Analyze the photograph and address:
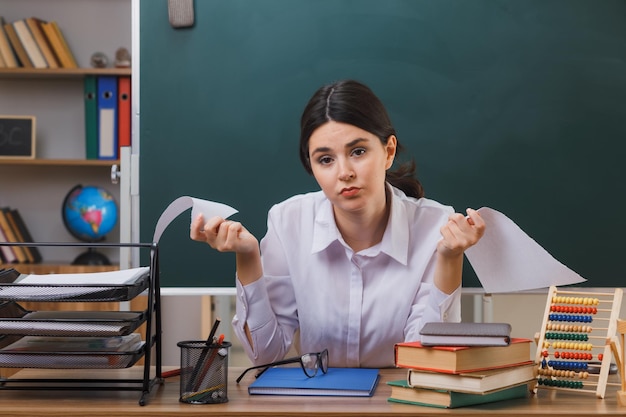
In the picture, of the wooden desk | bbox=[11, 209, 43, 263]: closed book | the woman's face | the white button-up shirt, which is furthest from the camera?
bbox=[11, 209, 43, 263]: closed book

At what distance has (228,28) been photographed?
2.46 m

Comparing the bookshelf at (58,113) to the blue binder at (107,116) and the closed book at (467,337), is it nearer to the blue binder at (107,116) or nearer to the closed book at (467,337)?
the blue binder at (107,116)

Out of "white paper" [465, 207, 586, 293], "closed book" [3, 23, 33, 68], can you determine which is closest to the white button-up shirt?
"white paper" [465, 207, 586, 293]

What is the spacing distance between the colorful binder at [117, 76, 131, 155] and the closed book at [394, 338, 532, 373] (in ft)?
9.13

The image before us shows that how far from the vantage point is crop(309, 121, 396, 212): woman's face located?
6.30 ft

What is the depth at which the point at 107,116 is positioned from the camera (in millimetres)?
3959

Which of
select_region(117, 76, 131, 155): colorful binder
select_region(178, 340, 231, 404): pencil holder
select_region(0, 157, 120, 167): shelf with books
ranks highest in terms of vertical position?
select_region(117, 76, 131, 155): colorful binder

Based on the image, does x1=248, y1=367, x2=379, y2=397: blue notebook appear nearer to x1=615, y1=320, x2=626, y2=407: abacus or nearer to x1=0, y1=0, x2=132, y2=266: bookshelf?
x1=615, y1=320, x2=626, y2=407: abacus

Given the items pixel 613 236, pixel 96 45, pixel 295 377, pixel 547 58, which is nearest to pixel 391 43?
pixel 547 58

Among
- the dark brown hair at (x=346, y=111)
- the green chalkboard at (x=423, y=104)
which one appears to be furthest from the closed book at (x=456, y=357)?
the green chalkboard at (x=423, y=104)

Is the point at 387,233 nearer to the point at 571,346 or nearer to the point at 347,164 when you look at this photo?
the point at 347,164

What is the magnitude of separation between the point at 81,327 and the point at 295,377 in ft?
1.36

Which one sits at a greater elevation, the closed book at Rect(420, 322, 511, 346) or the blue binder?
the blue binder

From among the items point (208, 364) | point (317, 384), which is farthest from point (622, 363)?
point (208, 364)
